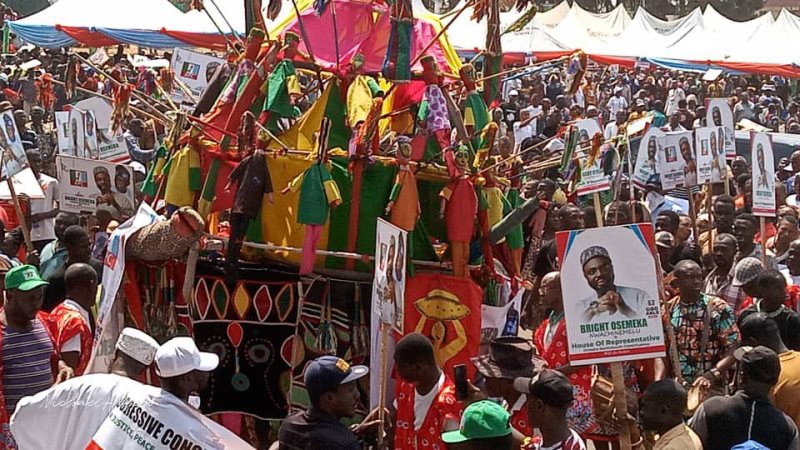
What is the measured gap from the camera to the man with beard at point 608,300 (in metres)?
5.70

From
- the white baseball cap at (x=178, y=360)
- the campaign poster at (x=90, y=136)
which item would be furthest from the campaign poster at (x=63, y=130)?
the white baseball cap at (x=178, y=360)

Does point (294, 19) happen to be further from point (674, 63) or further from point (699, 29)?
point (699, 29)

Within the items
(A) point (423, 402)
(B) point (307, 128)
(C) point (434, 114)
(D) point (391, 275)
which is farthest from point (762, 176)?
(A) point (423, 402)

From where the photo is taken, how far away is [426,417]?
5750 millimetres

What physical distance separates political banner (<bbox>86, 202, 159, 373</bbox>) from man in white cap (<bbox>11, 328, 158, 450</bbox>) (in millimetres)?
1384

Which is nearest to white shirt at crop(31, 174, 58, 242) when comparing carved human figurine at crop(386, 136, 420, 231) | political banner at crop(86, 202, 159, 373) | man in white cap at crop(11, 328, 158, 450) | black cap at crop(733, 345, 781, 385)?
political banner at crop(86, 202, 159, 373)

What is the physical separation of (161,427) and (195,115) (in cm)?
408

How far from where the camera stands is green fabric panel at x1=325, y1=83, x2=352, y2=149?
7.96 metres

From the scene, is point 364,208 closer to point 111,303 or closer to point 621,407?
point 111,303

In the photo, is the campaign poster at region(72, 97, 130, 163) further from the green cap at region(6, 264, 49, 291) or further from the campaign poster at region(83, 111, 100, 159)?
the green cap at region(6, 264, 49, 291)

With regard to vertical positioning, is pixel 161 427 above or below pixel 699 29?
below

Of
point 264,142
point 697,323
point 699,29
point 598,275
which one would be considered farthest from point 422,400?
point 699,29

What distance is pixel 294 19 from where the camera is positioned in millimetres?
8906

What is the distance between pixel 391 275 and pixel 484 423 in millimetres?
1779
